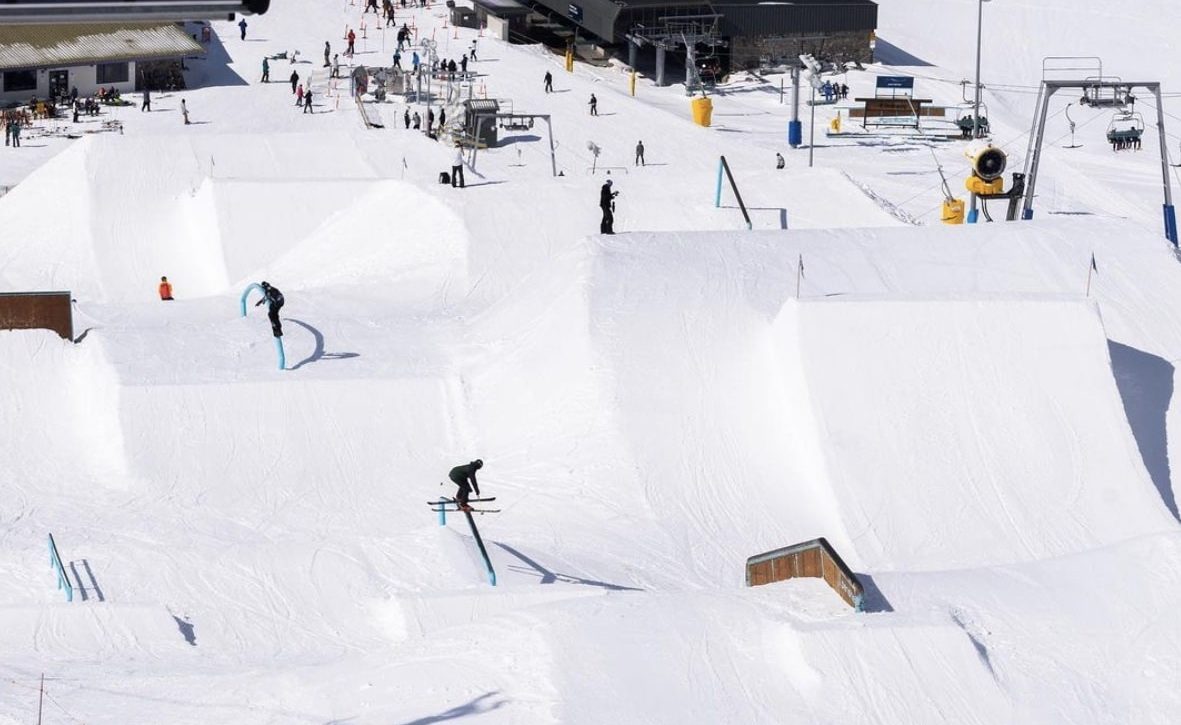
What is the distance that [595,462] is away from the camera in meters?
20.6

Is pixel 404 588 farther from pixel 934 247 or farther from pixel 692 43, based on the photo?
pixel 692 43

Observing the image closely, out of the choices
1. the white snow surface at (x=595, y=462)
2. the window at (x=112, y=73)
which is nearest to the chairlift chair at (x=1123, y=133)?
the white snow surface at (x=595, y=462)

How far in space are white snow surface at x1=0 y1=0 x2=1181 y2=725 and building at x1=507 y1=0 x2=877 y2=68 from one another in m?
18.4

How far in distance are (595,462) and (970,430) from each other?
14.9 feet

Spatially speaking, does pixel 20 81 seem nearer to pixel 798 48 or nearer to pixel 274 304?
pixel 798 48

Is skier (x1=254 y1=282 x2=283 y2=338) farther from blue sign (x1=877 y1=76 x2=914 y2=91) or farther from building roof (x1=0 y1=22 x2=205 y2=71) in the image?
blue sign (x1=877 y1=76 x2=914 y2=91)

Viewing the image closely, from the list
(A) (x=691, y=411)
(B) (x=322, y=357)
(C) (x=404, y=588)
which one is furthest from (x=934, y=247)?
(C) (x=404, y=588)

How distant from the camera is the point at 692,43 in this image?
4731 cm

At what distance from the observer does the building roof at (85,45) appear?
147 ft

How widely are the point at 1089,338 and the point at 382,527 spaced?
9137 millimetres

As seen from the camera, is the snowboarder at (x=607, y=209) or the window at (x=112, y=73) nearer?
the snowboarder at (x=607, y=209)

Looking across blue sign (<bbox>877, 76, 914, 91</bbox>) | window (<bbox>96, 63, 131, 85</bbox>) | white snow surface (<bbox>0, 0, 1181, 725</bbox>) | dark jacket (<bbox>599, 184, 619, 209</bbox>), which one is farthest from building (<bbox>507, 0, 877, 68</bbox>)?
dark jacket (<bbox>599, 184, 619, 209</bbox>)

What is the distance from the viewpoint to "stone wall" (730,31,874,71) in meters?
49.6

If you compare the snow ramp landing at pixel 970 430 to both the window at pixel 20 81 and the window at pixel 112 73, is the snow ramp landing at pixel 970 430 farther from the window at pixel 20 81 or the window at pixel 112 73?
the window at pixel 20 81
